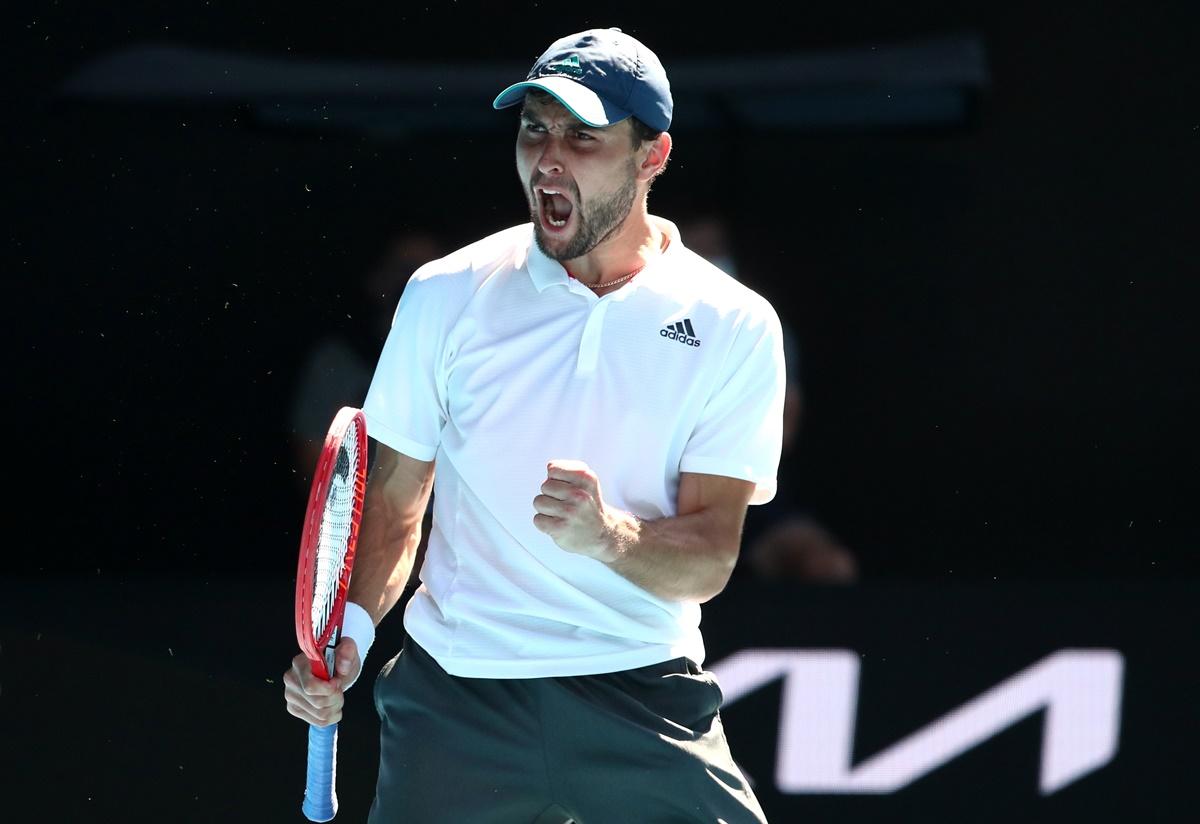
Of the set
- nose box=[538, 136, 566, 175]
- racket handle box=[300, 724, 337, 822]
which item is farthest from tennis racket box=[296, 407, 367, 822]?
nose box=[538, 136, 566, 175]

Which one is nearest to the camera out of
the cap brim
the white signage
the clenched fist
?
the clenched fist

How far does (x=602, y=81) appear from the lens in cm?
284

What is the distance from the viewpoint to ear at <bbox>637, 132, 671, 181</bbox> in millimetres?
2930

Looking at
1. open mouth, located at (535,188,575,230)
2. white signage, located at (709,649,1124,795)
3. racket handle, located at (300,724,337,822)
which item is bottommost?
white signage, located at (709,649,1124,795)

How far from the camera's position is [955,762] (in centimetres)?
443

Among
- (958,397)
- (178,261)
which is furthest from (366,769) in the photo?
(958,397)

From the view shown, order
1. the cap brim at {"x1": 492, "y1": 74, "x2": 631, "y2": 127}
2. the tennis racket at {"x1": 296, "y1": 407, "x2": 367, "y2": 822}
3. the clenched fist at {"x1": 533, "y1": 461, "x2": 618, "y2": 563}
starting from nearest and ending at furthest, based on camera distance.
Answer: the clenched fist at {"x1": 533, "y1": 461, "x2": 618, "y2": 563}, the tennis racket at {"x1": 296, "y1": 407, "x2": 367, "y2": 822}, the cap brim at {"x1": 492, "y1": 74, "x2": 631, "y2": 127}

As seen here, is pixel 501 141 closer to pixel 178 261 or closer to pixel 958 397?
pixel 178 261

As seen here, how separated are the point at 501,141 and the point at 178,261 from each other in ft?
2.75

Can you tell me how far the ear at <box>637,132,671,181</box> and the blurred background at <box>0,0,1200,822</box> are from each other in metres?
1.53

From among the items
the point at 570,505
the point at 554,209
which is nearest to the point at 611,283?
the point at 554,209

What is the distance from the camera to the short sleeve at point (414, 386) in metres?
2.88

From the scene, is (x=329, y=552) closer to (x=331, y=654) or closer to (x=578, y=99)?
(x=331, y=654)

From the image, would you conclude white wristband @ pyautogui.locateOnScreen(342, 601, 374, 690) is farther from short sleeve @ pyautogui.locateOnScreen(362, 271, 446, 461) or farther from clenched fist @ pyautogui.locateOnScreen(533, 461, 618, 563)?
clenched fist @ pyautogui.locateOnScreen(533, 461, 618, 563)
